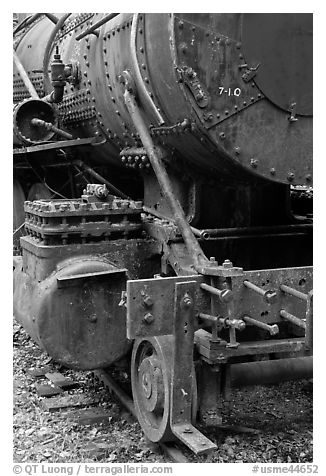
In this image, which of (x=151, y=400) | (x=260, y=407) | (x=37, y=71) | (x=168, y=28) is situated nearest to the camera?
(x=168, y=28)

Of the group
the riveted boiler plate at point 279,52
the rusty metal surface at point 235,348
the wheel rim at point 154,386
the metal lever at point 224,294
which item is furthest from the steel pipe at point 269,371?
the riveted boiler plate at point 279,52

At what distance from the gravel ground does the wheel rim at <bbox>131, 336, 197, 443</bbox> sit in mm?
175

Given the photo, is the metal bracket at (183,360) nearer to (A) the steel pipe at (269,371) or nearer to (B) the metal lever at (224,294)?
(B) the metal lever at (224,294)

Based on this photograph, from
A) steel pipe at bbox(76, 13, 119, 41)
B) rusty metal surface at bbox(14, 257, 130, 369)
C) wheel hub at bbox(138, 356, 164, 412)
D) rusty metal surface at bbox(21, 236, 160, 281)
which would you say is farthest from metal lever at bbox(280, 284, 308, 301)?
steel pipe at bbox(76, 13, 119, 41)

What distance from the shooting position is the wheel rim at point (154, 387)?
3.87m

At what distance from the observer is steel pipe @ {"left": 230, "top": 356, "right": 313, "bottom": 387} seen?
4.11 m

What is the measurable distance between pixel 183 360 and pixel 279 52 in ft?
5.86

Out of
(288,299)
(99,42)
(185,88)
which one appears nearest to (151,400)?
(288,299)

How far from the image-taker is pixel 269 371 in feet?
13.8

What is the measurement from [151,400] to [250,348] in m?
0.69

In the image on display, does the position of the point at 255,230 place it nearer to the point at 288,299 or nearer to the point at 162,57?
the point at 288,299

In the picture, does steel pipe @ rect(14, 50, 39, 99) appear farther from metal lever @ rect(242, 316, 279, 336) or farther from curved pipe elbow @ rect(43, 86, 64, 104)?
metal lever @ rect(242, 316, 279, 336)

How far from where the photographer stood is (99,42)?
4.87 m

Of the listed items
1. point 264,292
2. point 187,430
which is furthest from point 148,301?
point 187,430
